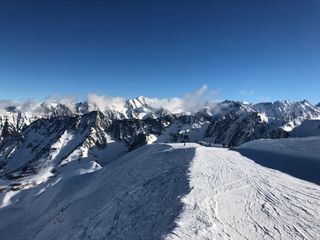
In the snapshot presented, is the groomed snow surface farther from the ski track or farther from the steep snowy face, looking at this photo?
the steep snowy face

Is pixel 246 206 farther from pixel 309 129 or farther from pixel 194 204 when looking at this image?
pixel 309 129

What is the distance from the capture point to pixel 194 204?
68.5 feet

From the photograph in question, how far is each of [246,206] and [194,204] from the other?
3.41 metres

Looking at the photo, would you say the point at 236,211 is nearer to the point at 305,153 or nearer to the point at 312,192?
the point at 312,192

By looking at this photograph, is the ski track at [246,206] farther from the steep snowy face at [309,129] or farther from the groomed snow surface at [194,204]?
the steep snowy face at [309,129]

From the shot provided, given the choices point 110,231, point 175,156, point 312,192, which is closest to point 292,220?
point 312,192

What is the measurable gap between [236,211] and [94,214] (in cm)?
1312

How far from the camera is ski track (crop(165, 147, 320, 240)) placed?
57.9 feet

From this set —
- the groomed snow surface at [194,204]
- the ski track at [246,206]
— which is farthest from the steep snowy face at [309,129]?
the ski track at [246,206]

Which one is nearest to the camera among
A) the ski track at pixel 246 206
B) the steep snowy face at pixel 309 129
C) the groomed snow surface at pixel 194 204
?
the ski track at pixel 246 206

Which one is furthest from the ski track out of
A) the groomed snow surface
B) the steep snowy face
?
the steep snowy face

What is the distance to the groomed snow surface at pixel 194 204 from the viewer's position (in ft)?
59.7

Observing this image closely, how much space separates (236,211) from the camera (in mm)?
20484

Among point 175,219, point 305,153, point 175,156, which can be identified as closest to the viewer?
point 175,219
